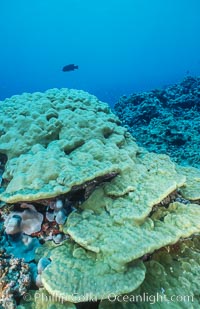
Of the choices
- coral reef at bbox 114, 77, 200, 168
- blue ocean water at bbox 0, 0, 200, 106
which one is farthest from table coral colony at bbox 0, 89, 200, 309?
blue ocean water at bbox 0, 0, 200, 106

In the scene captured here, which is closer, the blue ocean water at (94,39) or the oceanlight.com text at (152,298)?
the oceanlight.com text at (152,298)

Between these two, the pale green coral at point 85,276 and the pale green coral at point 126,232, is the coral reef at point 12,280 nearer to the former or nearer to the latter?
the pale green coral at point 85,276

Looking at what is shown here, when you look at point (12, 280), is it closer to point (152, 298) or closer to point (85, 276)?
point (85, 276)

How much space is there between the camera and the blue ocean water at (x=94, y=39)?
116938mm

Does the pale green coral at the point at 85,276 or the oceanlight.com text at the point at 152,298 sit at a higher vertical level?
the pale green coral at the point at 85,276

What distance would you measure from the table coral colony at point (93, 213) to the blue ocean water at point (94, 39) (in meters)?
107

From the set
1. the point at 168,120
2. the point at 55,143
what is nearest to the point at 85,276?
the point at 55,143

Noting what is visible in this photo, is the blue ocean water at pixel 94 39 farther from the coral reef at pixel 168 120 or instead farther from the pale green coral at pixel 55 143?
the pale green coral at pixel 55 143

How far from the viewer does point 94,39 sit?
141 metres

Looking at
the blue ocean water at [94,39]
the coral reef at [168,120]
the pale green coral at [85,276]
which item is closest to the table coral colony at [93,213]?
the pale green coral at [85,276]

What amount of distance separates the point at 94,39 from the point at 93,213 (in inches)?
5907

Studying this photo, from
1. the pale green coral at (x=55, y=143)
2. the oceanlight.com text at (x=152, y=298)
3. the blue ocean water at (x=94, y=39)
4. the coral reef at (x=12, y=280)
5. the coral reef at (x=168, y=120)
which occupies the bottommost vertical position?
the oceanlight.com text at (x=152, y=298)

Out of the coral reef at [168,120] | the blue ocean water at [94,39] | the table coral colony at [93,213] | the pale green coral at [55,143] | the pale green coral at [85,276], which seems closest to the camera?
the pale green coral at [85,276]

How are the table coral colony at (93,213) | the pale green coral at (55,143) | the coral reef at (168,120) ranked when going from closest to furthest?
the table coral colony at (93,213), the pale green coral at (55,143), the coral reef at (168,120)
